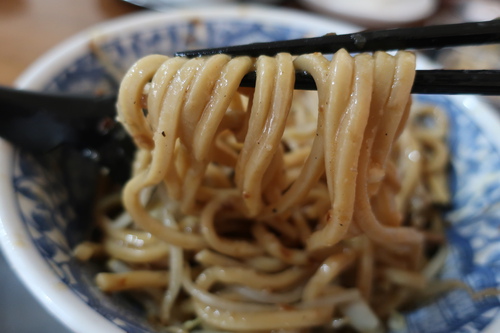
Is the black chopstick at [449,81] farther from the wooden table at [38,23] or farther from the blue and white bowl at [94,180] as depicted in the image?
the wooden table at [38,23]

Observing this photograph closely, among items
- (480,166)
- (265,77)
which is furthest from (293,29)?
(265,77)

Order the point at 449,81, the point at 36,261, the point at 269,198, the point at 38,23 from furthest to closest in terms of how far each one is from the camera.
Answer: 1. the point at 38,23
2. the point at 269,198
3. the point at 36,261
4. the point at 449,81

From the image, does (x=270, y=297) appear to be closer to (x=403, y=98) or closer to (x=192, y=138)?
(x=192, y=138)

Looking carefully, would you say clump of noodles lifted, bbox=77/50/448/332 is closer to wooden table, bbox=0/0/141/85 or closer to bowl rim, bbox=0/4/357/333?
bowl rim, bbox=0/4/357/333

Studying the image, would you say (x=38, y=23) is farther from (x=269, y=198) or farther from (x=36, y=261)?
(x=269, y=198)

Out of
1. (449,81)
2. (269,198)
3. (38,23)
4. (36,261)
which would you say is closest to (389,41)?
(449,81)

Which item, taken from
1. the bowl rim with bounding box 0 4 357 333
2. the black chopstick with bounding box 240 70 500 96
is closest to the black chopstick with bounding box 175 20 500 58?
the black chopstick with bounding box 240 70 500 96
